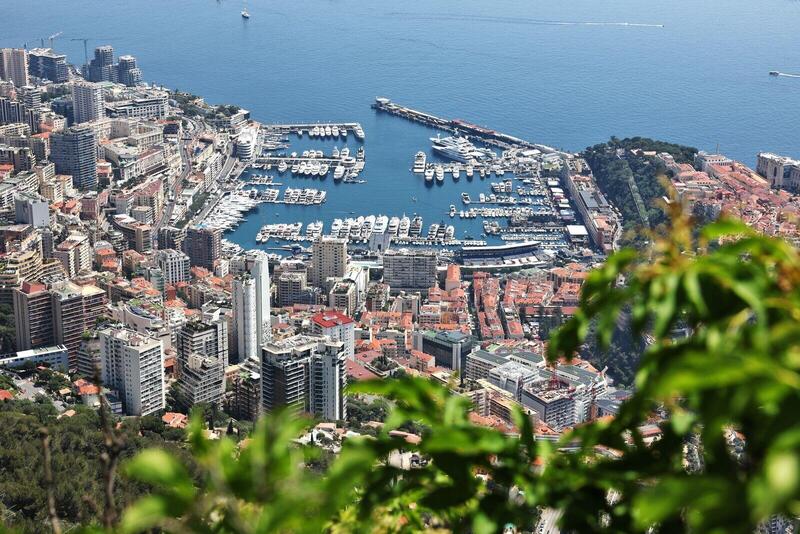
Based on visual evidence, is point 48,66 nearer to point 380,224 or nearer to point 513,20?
point 380,224

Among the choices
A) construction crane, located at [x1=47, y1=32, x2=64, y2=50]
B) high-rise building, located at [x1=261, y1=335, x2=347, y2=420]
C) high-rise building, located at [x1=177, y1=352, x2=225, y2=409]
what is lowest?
high-rise building, located at [x1=177, y1=352, x2=225, y2=409]

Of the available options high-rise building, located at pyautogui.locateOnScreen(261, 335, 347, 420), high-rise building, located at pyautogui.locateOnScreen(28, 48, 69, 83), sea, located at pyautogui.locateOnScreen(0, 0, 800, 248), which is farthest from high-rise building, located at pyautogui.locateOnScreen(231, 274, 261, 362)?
high-rise building, located at pyautogui.locateOnScreen(28, 48, 69, 83)

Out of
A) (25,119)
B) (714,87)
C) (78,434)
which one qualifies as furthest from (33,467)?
(714,87)

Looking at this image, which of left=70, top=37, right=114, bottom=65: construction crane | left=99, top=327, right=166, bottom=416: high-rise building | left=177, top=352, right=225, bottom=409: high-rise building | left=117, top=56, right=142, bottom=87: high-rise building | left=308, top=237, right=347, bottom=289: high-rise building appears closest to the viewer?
left=99, top=327, right=166, bottom=416: high-rise building

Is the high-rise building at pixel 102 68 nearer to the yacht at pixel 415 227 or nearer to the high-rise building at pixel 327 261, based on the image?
the yacht at pixel 415 227

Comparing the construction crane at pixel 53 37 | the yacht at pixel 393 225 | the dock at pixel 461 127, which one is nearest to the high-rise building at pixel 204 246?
the yacht at pixel 393 225

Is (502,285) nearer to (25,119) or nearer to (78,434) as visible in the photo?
(78,434)

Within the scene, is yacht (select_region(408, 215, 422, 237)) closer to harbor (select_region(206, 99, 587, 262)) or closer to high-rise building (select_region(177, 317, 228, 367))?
harbor (select_region(206, 99, 587, 262))

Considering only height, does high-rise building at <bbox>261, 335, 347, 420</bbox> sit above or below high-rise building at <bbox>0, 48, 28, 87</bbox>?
below
